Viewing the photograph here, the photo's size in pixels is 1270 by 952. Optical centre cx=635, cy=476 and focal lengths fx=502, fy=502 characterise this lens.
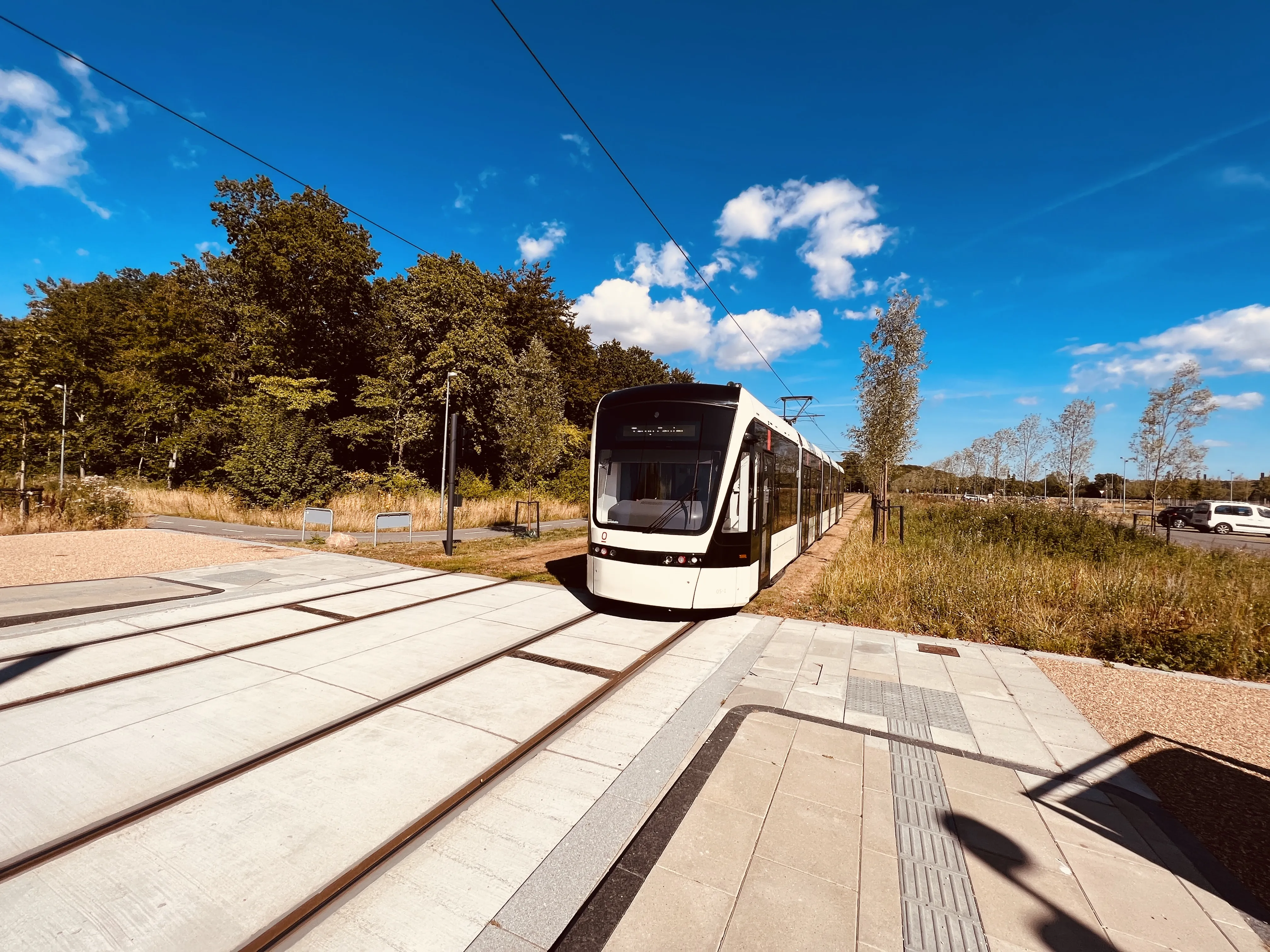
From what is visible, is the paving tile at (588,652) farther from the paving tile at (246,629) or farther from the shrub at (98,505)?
the shrub at (98,505)

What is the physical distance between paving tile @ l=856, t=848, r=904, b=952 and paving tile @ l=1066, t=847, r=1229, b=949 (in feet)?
2.82

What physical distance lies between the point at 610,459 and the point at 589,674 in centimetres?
311

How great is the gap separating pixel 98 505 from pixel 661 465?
17.2 m

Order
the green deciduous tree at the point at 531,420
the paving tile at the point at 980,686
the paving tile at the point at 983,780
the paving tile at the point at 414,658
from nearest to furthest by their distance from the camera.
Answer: the paving tile at the point at 983,780
the paving tile at the point at 414,658
the paving tile at the point at 980,686
the green deciduous tree at the point at 531,420

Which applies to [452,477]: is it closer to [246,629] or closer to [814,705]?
[246,629]

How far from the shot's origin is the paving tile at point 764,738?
364 cm

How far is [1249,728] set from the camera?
419 cm

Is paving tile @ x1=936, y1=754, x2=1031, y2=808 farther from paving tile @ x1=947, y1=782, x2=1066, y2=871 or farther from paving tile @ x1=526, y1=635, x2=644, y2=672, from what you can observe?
paving tile @ x1=526, y1=635, x2=644, y2=672

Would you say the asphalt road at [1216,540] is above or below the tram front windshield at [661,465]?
below

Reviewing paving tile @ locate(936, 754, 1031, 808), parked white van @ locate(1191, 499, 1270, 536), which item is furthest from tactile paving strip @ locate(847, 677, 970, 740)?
parked white van @ locate(1191, 499, 1270, 536)

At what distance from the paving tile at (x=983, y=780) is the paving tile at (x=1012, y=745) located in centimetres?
25

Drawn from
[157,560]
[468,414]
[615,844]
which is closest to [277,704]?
[615,844]

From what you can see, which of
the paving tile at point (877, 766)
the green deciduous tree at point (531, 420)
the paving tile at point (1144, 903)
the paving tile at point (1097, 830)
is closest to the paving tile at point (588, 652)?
the paving tile at point (877, 766)

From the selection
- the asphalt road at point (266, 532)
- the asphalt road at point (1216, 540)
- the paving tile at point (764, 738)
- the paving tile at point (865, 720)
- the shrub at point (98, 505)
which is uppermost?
the shrub at point (98, 505)
